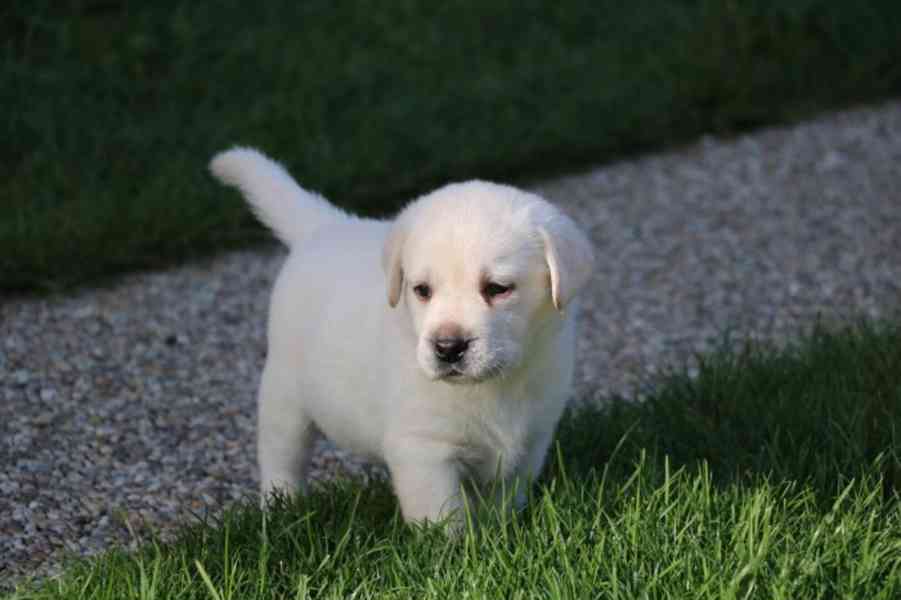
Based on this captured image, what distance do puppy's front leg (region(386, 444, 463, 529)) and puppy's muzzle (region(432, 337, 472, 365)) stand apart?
334 mm

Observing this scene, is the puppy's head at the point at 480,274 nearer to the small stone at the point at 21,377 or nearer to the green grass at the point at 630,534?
the green grass at the point at 630,534

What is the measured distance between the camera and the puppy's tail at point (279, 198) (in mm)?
4617

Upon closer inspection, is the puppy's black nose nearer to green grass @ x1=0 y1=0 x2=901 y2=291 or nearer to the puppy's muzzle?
the puppy's muzzle

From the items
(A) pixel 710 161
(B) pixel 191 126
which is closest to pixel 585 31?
(A) pixel 710 161

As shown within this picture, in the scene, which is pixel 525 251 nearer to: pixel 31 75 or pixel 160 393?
pixel 160 393

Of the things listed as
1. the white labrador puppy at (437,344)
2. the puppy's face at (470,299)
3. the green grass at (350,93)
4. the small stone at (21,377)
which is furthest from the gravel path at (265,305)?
the puppy's face at (470,299)

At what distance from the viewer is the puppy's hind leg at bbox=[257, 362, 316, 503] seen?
14.3 feet

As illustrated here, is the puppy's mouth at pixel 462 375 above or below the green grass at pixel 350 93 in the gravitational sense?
below

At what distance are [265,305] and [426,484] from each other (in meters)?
3.00

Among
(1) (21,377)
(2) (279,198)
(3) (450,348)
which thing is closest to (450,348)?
(3) (450,348)

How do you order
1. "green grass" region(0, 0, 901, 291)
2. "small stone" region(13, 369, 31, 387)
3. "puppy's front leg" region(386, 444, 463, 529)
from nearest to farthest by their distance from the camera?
"puppy's front leg" region(386, 444, 463, 529), "small stone" region(13, 369, 31, 387), "green grass" region(0, 0, 901, 291)

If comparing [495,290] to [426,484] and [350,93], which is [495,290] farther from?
[350,93]

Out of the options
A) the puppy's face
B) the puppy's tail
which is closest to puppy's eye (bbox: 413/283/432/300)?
the puppy's face

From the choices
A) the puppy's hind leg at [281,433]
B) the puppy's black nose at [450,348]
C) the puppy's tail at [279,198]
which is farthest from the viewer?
the puppy's tail at [279,198]
